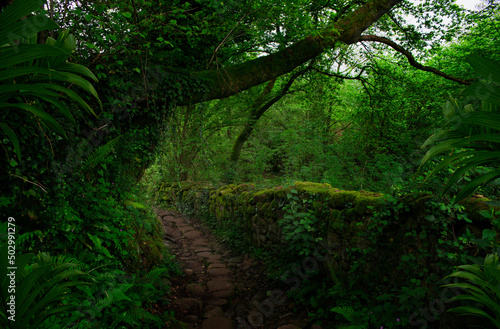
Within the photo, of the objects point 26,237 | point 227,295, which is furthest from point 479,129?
point 227,295

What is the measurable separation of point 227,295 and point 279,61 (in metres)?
4.05

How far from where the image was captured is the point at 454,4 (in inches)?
211

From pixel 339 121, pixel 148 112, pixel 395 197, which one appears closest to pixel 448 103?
pixel 395 197

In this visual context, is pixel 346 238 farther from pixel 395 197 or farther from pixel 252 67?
pixel 252 67

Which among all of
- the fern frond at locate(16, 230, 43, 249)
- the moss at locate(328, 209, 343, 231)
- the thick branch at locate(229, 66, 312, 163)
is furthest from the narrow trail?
the thick branch at locate(229, 66, 312, 163)

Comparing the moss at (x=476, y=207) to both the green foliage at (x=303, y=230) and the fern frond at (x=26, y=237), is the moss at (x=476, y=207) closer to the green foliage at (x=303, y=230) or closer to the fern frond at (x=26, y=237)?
the green foliage at (x=303, y=230)

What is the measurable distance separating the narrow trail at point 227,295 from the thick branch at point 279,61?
10.1 ft

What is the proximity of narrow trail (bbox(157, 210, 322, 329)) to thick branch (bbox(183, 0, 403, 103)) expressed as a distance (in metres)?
3.07

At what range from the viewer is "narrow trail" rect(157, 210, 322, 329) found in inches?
126

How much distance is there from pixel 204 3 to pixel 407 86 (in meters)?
5.45

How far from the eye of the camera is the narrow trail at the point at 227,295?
3.21m

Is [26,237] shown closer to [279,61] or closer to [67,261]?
[67,261]

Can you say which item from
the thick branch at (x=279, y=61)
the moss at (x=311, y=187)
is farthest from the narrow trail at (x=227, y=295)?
the thick branch at (x=279, y=61)

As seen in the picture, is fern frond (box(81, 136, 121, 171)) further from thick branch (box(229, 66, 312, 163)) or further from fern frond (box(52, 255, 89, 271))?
thick branch (box(229, 66, 312, 163))
